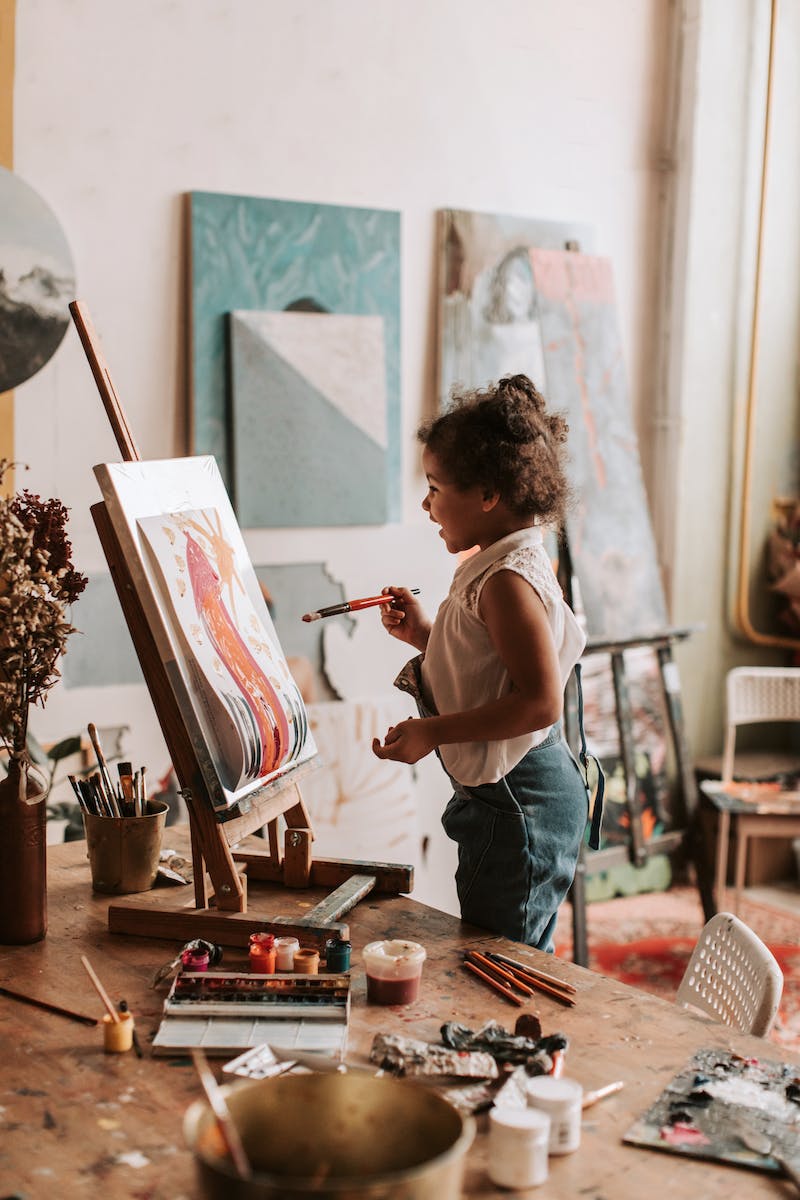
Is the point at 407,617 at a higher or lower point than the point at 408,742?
higher

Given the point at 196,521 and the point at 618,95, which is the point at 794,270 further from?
the point at 196,521

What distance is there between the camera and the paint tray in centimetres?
146

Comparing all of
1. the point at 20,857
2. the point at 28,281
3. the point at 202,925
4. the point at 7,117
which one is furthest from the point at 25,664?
the point at 7,117

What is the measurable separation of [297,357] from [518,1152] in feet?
8.42

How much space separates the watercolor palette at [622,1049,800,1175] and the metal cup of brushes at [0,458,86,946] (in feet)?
3.06

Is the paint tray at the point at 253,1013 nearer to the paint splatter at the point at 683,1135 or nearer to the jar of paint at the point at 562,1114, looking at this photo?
the jar of paint at the point at 562,1114

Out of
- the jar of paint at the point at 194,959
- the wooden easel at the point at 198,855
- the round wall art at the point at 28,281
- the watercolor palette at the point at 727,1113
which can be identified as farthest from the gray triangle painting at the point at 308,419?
the watercolor palette at the point at 727,1113

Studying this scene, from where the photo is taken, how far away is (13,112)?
295cm

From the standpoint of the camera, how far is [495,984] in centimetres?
165

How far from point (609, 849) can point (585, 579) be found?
80cm

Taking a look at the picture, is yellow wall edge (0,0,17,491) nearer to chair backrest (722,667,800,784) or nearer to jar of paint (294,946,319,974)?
jar of paint (294,946,319,974)

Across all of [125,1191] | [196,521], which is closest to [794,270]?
[196,521]

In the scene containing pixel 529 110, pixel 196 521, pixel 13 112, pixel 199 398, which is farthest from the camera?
pixel 529 110

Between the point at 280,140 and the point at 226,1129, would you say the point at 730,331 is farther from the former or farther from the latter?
the point at 226,1129
